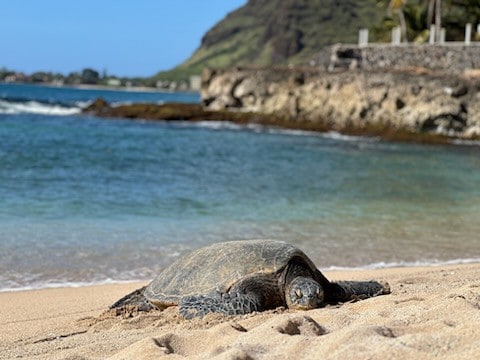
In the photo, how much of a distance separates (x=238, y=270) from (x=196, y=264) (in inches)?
16.2

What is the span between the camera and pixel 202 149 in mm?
24469

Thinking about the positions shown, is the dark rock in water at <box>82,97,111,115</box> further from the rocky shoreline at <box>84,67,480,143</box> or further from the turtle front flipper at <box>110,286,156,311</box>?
the turtle front flipper at <box>110,286,156,311</box>

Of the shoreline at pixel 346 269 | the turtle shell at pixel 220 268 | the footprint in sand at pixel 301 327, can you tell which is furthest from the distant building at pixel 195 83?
the footprint in sand at pixel 301 327

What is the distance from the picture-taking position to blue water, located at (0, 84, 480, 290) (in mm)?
8367

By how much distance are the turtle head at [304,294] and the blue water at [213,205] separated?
2825 mm

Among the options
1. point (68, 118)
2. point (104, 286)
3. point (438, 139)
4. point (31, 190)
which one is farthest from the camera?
point (68, 118)

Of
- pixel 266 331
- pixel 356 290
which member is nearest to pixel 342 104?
pixel 356 290

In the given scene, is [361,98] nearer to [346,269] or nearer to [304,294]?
[346,269]

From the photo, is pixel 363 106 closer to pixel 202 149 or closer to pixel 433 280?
pixel 202 149

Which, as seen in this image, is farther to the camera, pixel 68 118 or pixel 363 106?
pixel 68 118

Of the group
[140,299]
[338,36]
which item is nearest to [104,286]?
[140,299]

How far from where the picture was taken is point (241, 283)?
196 inches

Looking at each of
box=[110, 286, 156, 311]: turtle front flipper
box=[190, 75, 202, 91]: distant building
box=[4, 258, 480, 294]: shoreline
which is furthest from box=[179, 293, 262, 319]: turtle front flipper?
box=[190, 75, 202, 91]: distant building

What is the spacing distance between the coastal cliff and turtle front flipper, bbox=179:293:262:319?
28325 mm
